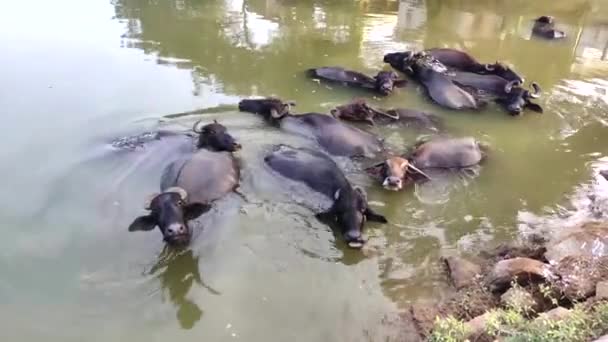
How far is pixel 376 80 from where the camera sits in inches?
326

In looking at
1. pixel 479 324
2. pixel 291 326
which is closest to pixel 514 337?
pixel 479 324

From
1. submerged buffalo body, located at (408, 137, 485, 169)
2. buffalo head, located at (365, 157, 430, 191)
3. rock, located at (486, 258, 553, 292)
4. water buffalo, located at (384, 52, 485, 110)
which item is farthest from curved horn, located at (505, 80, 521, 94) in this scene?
rock, located at (486, 258, 553, 292)

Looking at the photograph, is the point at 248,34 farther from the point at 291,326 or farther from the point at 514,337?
the point at 514,337

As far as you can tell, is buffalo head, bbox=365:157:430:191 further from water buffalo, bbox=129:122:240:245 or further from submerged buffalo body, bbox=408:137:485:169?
water buffalo, bbox=129:122:240:245

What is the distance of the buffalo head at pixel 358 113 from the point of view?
7359 millimetres

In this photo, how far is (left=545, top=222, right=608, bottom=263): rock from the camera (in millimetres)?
4988

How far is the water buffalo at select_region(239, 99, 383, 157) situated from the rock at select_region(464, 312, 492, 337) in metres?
2.77

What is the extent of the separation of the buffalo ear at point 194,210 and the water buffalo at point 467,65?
4.94 m

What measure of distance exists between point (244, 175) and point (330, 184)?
0.92 metres

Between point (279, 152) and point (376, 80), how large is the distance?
235cm

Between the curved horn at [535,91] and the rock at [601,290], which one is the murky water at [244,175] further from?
the rock at [601,290]

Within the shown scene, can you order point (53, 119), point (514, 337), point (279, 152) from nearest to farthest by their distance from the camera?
1. point (514, 337)
2. point (279, 152)
3. point (53, 119)

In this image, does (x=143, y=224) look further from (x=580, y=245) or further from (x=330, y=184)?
(x=580, y=245)

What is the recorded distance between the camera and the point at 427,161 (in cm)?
654
